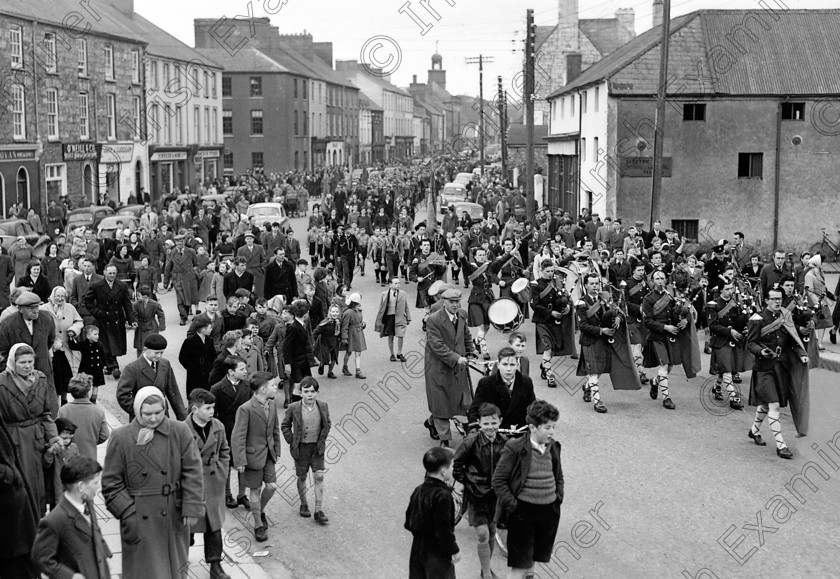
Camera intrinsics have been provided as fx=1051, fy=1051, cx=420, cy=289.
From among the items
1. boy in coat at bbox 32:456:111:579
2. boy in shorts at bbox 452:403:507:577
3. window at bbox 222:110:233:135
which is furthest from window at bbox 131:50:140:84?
boy in coat at bbox 32:456:111:579

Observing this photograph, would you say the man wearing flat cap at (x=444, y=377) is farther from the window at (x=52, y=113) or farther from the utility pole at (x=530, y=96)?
the window at (x=52, y=113)

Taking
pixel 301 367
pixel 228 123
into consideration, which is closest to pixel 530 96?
pixel 301 367

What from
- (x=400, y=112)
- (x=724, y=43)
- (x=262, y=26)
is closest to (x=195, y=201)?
(x=724, y=43)

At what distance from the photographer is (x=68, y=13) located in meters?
41.7

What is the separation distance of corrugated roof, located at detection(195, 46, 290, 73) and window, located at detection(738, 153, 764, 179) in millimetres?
46737

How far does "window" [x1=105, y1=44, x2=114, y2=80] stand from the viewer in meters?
46.3

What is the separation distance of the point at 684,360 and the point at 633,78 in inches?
795

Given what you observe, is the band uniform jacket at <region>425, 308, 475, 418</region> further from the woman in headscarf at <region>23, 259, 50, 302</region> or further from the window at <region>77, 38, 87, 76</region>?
the window at <region>77, 38, 87, 76</region>

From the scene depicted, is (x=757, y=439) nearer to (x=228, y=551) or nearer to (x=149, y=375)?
(x=228, y=551)

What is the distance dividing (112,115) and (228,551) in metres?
42.0

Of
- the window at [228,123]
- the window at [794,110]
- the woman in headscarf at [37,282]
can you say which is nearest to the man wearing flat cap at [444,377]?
the woman in headscarf at [37,282]

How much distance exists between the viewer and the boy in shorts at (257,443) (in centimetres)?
918

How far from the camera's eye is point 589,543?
30.1ft

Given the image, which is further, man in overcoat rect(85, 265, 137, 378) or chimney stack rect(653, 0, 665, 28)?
chimney stack rect(653, 0, 665, 28)
